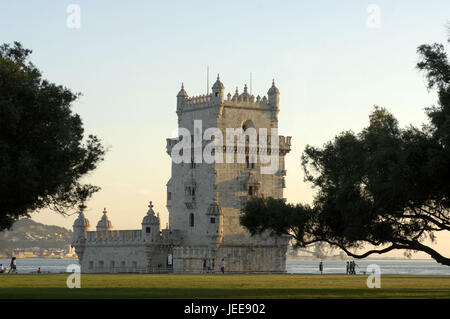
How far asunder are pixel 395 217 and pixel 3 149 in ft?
79.7

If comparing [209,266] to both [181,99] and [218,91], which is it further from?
[181,99]

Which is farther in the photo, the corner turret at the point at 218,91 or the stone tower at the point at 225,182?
the corner turret at the point at 218,91

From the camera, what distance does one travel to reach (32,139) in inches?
1999

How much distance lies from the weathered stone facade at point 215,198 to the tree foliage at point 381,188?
81.1 feet

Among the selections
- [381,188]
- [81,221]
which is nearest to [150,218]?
[81,221]

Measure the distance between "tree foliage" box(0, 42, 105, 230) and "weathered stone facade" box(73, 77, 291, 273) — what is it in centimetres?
5003

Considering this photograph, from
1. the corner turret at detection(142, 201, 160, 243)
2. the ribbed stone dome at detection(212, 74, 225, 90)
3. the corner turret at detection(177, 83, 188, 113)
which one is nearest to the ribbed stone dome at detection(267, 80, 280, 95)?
the ribbed stone dome at detection(212, 74, 225, 90)

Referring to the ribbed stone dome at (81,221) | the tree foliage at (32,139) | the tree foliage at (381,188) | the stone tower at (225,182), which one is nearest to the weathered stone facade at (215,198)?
the stone tower at (225,182)

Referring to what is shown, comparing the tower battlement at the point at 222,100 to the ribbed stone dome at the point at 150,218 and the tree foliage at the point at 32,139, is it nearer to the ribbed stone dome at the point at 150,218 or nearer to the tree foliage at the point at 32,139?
the ribbed stone dome at the point at 150,218

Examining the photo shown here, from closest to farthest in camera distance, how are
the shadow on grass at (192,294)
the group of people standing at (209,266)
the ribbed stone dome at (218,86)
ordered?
1. the shadow on grass at (192,294)
2. the group of people standing at (209,266)
3. the ribbed stone dome at (218,86)

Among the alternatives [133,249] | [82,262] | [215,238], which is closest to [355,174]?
[215,238]

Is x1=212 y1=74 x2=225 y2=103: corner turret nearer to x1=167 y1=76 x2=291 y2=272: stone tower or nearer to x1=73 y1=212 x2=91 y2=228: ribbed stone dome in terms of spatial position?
x1=167 y1=76 x2=291 y2=272: stone tower

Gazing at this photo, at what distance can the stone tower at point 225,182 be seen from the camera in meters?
105

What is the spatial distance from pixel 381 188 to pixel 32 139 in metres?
18.0
